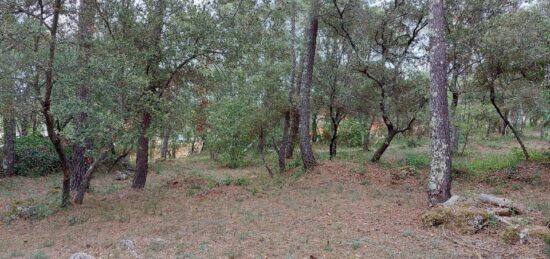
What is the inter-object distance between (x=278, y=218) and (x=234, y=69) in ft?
12.6

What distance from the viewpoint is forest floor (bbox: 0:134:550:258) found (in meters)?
5.25

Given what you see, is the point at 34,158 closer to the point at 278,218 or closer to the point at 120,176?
the point at 120,176

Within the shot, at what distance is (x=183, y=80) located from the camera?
367 inches

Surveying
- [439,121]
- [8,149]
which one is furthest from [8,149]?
[439,121]

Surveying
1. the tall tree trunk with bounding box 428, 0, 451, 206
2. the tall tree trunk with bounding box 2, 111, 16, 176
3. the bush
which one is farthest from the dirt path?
the bush

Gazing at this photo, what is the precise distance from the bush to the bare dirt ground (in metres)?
2.95

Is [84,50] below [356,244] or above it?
above

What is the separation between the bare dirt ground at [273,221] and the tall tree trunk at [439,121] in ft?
1.99

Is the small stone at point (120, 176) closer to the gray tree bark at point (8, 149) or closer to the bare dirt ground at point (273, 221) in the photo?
the bare dirt ground at point (273, 221)

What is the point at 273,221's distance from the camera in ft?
22.6

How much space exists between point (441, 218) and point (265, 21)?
243 inches

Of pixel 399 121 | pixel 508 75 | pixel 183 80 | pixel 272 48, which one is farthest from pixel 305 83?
pixel 508 75

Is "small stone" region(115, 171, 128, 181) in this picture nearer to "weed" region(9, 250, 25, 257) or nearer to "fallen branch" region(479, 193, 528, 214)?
"weed" region(9, 250, 25, 257)

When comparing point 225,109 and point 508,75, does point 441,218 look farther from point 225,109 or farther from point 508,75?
point 508,75
